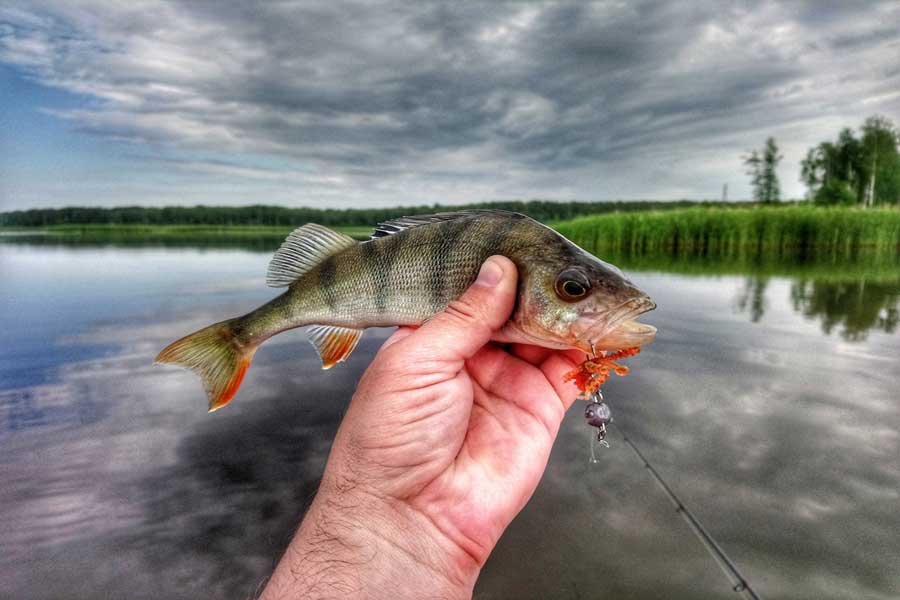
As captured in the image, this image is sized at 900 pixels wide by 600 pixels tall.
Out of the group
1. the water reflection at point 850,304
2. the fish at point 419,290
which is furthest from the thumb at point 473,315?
the water reflection at point 850,304

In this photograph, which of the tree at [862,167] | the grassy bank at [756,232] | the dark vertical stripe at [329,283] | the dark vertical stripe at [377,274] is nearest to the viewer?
the dark vertical stripe at [377,274]

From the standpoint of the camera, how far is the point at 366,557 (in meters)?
2.06

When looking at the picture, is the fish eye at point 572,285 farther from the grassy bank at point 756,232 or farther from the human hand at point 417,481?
the grassy bank at point 756,232

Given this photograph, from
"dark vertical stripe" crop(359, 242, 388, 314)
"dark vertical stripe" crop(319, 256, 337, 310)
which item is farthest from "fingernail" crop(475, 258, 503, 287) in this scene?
"dark vertical stripe" crop(319, 256, 337, 310)

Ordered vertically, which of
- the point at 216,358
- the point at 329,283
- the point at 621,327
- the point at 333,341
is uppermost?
the point at 329,283

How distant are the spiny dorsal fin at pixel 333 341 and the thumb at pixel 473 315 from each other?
2.93ft

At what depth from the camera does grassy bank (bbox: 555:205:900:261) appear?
2703 centimetres

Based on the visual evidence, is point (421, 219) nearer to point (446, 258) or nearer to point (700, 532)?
point (446, 258)

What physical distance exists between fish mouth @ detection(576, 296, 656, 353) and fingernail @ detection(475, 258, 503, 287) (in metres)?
0.44

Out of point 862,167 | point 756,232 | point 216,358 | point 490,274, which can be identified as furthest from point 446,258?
point 862,167

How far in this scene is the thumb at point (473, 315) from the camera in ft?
7.54

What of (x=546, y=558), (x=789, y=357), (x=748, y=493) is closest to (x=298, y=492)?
(x=546, y=558)

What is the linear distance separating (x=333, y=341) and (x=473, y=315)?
122 centimetres

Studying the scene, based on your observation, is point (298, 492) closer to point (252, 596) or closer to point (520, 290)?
point (252, 596)
